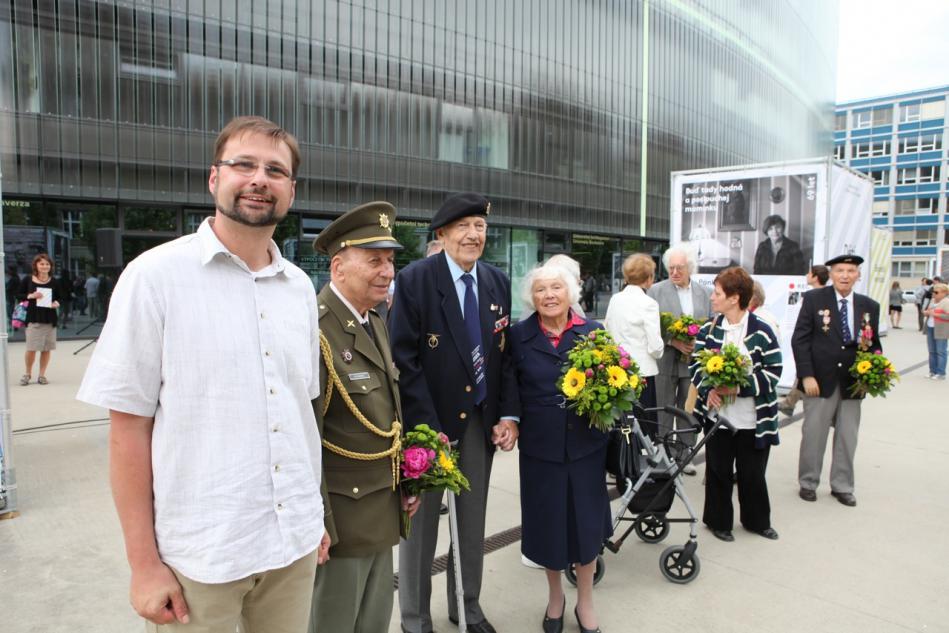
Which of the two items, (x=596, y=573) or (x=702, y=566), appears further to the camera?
(x=702, y=566)

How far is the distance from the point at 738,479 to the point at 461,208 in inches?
123

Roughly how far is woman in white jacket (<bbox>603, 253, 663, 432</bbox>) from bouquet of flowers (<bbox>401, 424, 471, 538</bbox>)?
126 inches

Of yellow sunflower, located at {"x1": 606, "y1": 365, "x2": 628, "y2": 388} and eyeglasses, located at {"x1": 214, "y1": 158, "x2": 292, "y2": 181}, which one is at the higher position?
eyeglasses, located at {"x1": 214, "y1": 158, "x2": 292, "y2": 181}

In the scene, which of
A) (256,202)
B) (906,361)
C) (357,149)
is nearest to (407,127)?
(357,149)

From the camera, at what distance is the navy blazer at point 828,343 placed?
5551mm

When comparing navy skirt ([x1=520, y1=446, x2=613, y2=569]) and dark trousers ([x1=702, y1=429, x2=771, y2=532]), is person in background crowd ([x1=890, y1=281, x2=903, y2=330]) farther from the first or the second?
navy skirt ([x1=520, y1=446, x2=613, y2=569])

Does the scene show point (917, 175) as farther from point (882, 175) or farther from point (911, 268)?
point (911, 268)

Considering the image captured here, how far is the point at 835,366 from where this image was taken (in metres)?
5.56

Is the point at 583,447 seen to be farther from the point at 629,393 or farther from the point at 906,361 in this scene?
the point at 906,361

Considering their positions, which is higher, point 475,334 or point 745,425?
point 475,334

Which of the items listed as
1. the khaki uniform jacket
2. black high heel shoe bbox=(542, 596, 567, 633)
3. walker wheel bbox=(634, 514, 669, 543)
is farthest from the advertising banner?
the khaki uniform jacket

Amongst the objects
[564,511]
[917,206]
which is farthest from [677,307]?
[917,206]

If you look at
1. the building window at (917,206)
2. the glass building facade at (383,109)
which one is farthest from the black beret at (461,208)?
the building window at (917,206)

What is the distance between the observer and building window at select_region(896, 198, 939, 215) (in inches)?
2904
